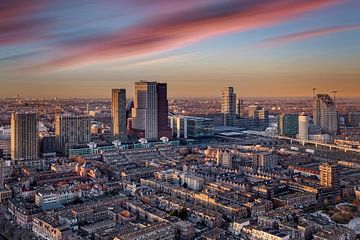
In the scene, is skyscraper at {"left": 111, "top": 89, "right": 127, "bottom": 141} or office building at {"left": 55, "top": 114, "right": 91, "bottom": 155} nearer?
office building at {"left": 55, "top": 114, "right": 91, "bottom": 155}

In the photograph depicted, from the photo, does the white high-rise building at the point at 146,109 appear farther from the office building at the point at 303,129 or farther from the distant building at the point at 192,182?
the distant building at the point at 192,182

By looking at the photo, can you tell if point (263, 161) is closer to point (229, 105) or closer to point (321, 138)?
point (321, 138)

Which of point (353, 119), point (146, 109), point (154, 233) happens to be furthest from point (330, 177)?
point (353, 119)

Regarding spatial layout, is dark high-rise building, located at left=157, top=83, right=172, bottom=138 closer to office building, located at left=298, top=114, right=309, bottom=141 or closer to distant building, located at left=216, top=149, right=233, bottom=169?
distant building, located at left=216, top=149, right=233, bottom=169

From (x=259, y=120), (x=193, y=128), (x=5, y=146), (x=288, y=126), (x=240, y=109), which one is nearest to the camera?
(x=5, y=146)

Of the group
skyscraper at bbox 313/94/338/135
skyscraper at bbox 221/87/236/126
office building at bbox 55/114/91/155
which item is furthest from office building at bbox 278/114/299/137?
office building at bbox 55/114/91/155

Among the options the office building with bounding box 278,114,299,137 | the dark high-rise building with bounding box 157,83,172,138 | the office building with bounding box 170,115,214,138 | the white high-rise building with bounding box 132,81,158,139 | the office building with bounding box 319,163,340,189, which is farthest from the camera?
the office building with bounding box 278,114,299,137
